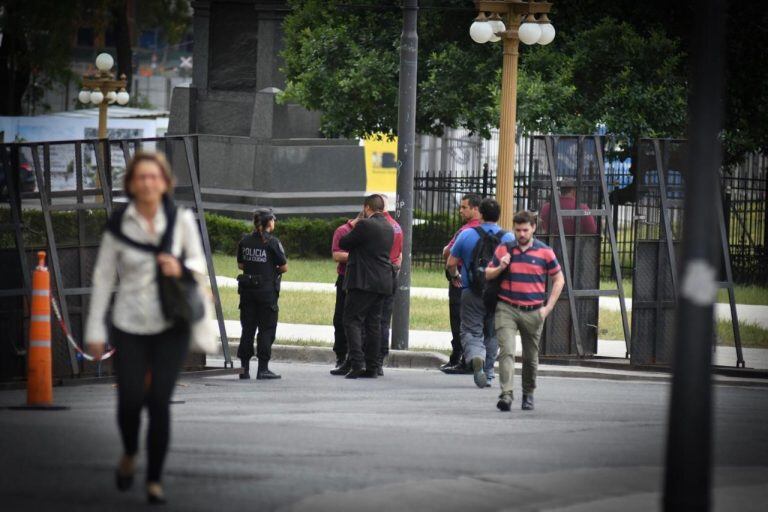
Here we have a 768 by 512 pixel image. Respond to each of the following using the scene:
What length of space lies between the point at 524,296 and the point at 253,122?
64.0ft

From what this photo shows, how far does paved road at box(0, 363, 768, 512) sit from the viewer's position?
24.8 ft

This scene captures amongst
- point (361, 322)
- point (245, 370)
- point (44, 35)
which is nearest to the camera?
point (245, 370)

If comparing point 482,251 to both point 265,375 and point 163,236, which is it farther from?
point 163,236

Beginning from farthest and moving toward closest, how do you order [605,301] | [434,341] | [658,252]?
[605,301] → [434,341] → [658,252]

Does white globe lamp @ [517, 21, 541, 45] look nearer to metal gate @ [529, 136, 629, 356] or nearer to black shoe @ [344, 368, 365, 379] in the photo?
metal gate @ [529, 136, 629, 356]

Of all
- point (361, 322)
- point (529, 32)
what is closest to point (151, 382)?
point (361, 322)

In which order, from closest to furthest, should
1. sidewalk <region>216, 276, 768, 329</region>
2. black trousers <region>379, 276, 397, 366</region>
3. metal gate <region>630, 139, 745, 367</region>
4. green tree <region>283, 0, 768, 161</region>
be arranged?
black trousers <region>379, 276, 397, 366</region> → metal gate <region>630, 139, 745, 367</region> → sidewalk <region>216, 276, 768, 329</region> → green tree <region>283, 0, 768, 161</region>

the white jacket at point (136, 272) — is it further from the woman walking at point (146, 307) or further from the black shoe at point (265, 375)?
the black shoe at point (265, 375)

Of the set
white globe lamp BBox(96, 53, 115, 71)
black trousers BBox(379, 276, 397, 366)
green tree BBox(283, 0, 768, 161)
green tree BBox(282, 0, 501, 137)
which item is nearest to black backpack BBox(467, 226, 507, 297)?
black trousers BBox(379, 276, 397, 366)

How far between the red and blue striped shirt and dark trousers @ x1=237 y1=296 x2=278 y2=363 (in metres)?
3.18

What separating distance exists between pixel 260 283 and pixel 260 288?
0.05 metres

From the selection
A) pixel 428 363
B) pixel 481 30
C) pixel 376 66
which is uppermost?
pixel 376 66

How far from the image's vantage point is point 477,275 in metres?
13.4

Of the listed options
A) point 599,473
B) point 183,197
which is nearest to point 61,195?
point 183,197
